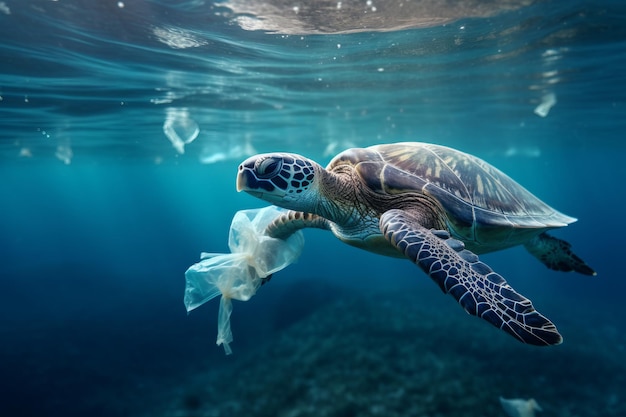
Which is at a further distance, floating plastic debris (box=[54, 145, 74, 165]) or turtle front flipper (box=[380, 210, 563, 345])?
floating plastic debris (box=[54, 145, 74, 165])

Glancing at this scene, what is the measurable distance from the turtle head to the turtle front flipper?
878mm

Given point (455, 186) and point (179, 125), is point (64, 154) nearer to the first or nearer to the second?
point (179, 125)

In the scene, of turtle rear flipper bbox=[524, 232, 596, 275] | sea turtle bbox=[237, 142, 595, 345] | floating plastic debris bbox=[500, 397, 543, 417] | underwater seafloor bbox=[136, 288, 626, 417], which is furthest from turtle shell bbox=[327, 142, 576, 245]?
underwater seafloor bbox=[136, 288, 626, 417]

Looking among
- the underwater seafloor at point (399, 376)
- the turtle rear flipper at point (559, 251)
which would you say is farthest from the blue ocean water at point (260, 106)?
the turtle rear flipper at point (559, 251)

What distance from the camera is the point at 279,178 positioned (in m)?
3.28

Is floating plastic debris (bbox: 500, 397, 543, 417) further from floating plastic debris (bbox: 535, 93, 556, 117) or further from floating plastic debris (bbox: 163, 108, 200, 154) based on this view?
floating plastic debris (bbox: 163, 108, 200, 154)

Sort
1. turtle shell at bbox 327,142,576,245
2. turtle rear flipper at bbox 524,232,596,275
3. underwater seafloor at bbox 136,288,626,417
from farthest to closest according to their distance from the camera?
underwater seafloor at bbox 136,288,626,417, turtle rear flipper at bbox 524,232,596,275, turtle shell at bbox 327,142,576,245

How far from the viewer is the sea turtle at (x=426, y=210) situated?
2531 millimetres

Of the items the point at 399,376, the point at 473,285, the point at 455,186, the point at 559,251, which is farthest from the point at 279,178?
the point at 399,376

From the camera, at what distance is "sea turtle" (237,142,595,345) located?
2.53 m

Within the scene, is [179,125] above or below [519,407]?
above

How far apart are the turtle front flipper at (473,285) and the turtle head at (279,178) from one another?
2.88 ft

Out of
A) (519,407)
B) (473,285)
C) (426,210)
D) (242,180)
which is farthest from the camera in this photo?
(519,407)

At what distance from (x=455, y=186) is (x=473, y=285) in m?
1.64
